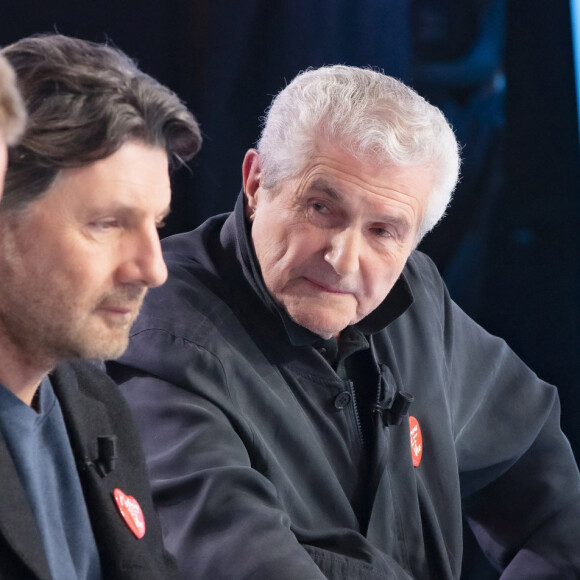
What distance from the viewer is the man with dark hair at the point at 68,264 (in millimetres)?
1231

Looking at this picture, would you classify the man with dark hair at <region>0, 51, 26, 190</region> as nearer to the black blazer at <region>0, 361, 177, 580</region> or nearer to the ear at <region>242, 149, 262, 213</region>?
the black blazer at <region>0, 361, 177, 580</region>

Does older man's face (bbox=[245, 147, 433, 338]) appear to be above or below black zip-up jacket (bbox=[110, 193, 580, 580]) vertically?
above

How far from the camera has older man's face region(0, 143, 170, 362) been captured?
1249mm

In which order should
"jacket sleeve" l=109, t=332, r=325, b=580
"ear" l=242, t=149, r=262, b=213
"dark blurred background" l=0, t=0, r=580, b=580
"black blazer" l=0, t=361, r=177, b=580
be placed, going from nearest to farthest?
"black blazer" l=0, t=361, r=177, b=580, "jacket sleeve" l=109, t=332, r=325, b=580, "ear" l=242, t=149, r=262, b=213, "dark blurred background" l=0, t=0, r=580, b=580

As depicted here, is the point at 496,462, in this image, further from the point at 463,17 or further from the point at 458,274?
the point at 463,17

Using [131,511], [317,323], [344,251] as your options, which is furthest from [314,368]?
[131,511]

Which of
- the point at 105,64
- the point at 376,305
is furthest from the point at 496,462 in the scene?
the point at 105,64

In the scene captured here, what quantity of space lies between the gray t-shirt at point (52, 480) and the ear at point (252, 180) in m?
0.64

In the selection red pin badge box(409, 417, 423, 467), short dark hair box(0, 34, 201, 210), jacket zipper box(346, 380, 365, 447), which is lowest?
red pin badge box(409, 417, 423, 467)

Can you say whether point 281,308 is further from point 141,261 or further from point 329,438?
point 141,261

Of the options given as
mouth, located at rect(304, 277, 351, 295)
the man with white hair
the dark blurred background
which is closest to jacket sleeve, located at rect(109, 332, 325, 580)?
the man with white hair

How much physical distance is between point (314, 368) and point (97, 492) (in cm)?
53

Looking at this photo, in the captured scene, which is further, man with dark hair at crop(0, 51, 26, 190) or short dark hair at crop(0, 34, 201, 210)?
short dark hair at crop(0, 34, 201, 210)

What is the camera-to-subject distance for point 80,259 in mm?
1263
